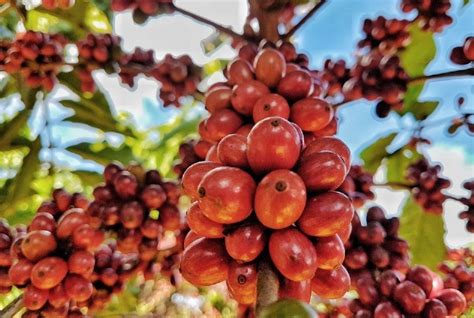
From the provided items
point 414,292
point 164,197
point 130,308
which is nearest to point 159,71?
point 164,197

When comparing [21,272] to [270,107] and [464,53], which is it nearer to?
[270,107]

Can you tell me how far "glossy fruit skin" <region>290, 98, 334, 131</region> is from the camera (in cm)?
117

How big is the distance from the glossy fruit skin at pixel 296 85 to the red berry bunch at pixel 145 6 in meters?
0.62

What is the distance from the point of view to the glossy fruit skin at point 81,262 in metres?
1.39

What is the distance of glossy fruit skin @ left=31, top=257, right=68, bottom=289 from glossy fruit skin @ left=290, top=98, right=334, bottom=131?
0.67 meters

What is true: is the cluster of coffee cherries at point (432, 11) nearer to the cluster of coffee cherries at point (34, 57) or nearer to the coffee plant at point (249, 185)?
the coffee plant at point (249, 185)

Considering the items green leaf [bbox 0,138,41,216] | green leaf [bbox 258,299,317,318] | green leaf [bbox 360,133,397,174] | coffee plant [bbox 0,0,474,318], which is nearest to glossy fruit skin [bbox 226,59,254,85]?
coffee plant [bbox 0,0,474,318]

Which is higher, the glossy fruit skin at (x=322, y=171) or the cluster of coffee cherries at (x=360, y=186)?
the glossy fruit skin at (x=322, y=171)

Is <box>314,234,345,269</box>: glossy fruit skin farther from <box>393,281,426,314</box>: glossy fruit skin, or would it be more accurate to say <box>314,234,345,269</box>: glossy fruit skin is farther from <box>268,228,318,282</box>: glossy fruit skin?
<box>393,281,426,314</box>: glossy fruit skin

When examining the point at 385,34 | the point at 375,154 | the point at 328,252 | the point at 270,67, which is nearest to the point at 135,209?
the point at 270,67

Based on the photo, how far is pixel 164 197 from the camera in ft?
5.28

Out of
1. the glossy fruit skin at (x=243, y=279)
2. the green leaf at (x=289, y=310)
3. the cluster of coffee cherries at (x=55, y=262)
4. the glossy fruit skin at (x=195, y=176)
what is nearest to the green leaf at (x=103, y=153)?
the cluster of coffee cherries at (x=55, y=262)

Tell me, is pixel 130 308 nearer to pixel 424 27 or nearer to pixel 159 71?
pixel 159 71

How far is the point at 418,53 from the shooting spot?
2.41m
